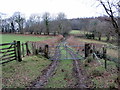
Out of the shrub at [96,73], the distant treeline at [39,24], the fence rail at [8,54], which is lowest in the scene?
the shrub at [96,73]

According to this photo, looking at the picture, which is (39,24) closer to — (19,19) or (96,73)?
(19,19)

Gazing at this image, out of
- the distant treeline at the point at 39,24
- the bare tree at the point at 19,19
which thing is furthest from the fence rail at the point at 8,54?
the bare tree at the point at 19,19

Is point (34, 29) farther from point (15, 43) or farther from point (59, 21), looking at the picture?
point (15, 43)

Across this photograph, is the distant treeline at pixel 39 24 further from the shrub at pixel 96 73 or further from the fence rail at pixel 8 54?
the shrub at pixel 96 73

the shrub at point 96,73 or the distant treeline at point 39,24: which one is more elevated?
the distant treeline at point 39,24

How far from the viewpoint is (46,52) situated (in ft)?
48.4

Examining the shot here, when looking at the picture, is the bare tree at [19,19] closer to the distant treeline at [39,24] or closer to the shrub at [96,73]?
the distant treeline at [39,24]

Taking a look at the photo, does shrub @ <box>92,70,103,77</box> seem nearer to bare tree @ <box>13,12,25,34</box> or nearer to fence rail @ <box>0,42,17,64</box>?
fence rail @ <box>0,42,17,64</box>

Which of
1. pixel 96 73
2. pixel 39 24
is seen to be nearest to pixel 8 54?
pixel 96 73

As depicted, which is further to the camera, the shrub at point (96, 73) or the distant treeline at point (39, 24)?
the distant treeline at point (39, 24)

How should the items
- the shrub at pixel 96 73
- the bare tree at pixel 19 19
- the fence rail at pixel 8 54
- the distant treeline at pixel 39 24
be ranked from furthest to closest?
the bare tree at pixel 19 19
the distant treeline at pixel 39 24
the fence rail at pixel 8 54
the shrub at pixel 96 73

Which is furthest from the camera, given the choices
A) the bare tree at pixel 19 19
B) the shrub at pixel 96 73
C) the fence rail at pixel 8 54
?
the bare tree at pixel 19 19

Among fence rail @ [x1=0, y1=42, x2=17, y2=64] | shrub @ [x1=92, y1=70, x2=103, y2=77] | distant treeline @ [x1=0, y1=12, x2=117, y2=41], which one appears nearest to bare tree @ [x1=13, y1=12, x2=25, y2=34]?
distant treeline @ [x1=0, y1=12, x2=117, y2=41]

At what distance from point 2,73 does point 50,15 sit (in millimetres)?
63007
